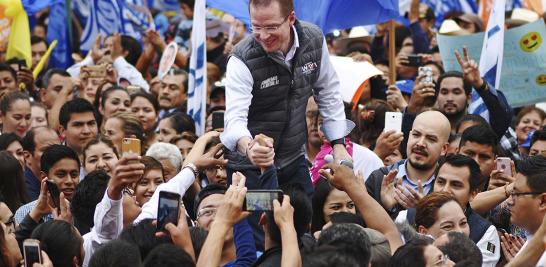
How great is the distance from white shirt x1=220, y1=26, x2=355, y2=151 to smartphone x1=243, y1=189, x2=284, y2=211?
1148 millimetres

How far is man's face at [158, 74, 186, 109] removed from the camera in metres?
14.9

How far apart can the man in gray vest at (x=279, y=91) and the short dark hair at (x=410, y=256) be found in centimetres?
130

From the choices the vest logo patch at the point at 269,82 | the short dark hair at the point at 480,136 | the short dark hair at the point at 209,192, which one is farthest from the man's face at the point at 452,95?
the vest logo patch at the point at 269,82

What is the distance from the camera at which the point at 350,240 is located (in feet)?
23.0

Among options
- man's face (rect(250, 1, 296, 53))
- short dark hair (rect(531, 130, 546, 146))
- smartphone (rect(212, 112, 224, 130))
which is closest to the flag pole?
short dark hair (rect(531, 130, 546, 146))

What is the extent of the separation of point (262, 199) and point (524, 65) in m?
6.25

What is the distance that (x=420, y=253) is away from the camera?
23.5ft

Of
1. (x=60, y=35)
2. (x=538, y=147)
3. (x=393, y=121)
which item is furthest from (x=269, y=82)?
(x=60, y=35)

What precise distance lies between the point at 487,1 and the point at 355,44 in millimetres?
2016

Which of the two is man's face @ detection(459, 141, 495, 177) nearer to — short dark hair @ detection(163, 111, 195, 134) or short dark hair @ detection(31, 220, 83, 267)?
short dark hair @ detection(163, 111, 195, 134)

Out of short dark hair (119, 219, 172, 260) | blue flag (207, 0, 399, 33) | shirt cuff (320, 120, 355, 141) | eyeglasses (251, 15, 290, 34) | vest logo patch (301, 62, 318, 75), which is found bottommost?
short dark hair (119, 219, 172, 260)

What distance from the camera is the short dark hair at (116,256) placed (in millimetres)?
6965

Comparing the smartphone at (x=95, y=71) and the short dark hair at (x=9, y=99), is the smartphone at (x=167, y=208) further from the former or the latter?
the smartphone at (x=95, y=71)

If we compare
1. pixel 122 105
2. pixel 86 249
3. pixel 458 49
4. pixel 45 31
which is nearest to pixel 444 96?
pixel 458 49
